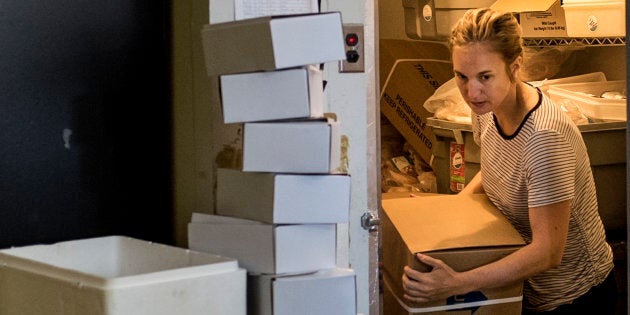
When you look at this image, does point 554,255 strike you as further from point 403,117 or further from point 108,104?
point 403,117

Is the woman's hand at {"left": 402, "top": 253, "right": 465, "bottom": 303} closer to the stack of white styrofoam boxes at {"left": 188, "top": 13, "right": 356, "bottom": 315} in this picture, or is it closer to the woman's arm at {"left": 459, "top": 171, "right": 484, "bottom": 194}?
the woman's arm at {"left": 459, "top": 171, "right": 484, "bottom": 194}

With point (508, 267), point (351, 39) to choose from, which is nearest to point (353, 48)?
point (351, 39)

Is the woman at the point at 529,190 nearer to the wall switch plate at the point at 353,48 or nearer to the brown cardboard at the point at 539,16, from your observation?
the wall switch plate at the point at 353,48

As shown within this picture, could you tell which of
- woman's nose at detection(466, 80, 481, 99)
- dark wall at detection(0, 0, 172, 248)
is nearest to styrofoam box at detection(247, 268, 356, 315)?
dark wall at detection(0, 0, 172, 248)

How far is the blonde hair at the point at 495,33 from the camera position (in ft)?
9.80

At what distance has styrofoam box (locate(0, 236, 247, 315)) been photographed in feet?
5.92

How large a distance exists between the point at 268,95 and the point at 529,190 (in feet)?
3.72

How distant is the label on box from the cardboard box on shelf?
172 centimetres

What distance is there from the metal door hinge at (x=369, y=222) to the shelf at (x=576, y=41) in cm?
125

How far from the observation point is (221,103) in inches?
80.8

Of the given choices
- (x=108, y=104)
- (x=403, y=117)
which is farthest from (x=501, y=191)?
(x=403, y=117)

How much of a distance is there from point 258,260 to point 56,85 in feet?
2.69

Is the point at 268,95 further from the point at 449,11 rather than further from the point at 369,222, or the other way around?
the point at 449,11

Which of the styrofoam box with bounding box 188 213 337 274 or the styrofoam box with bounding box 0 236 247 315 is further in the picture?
the styrofoam box with bounding box 188 213 337 274
